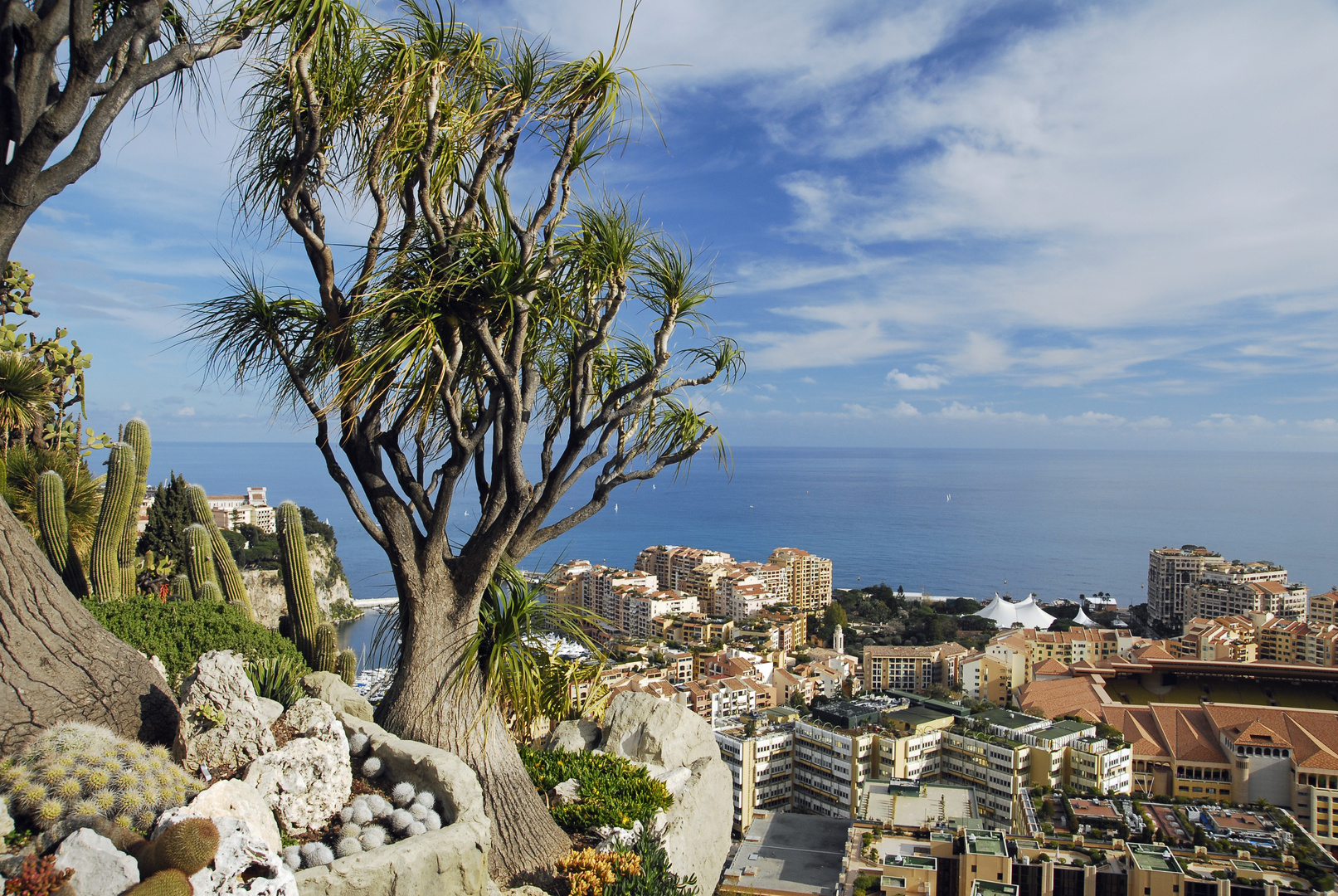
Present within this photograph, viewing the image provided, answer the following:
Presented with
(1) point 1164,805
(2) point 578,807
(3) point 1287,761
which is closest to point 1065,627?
(3) point 1287,761

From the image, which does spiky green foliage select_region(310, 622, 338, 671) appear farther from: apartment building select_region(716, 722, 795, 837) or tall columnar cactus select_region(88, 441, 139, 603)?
apartment building select_region(716, 722, 795, 837)

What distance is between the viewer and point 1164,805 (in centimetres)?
1661

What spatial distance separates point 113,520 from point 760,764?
55.0 ft

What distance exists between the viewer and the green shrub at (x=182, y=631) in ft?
17.1

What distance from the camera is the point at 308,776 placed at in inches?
109

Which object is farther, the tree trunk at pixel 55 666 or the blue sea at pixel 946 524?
the blue sea at pixel 946 524

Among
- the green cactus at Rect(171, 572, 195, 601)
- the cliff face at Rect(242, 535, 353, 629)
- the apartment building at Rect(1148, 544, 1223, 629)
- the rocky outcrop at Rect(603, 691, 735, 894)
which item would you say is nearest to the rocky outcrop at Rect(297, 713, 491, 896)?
the rocky outcrop at Rect(603, 691, 735, 894)

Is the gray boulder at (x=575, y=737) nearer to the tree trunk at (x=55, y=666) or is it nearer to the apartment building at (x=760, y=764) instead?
the tree trunk at (x=55, y=666)

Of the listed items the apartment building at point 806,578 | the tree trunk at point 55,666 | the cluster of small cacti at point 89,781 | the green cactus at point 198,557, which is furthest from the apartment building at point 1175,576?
the cluster of small cacti at point 89,781

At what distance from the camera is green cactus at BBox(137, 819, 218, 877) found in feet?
6.59

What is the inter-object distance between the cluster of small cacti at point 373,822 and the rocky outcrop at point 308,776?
79 millimetres

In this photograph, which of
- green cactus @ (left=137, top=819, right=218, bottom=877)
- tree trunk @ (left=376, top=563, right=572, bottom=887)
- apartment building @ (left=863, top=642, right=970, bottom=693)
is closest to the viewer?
green cactus @ (left=137, top=819, right=218, bottom=877)

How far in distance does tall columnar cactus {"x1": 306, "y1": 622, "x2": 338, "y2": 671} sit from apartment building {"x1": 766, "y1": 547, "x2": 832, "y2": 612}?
40077 millimetres

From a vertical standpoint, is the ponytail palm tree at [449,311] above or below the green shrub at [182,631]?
above
